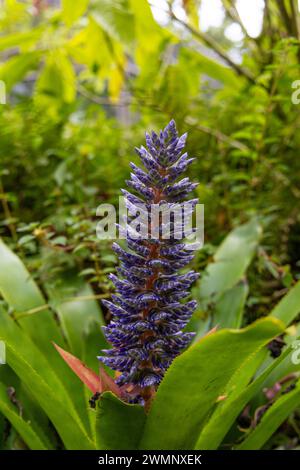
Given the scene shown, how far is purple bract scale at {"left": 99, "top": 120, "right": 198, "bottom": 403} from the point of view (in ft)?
2.07

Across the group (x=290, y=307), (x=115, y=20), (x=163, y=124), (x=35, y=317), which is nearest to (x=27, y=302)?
(x=35, y=317)

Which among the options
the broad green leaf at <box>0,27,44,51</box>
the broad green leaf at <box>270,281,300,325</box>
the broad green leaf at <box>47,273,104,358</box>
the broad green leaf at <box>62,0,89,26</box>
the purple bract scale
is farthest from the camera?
the broad green leaf at <box>0,27,44,51</box>

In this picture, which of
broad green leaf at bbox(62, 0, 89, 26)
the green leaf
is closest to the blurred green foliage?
Result: broad green leaf at bbox(62, 0, 89, 26)

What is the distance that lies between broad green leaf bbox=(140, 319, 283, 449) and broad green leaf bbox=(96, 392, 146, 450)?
14mm

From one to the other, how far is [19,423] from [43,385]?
0.11 metres

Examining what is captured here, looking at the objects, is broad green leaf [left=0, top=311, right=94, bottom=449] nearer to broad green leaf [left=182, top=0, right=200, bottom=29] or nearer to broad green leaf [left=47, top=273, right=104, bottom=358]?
broad green leaf [left=47, top=273, right=104, bottom=358]

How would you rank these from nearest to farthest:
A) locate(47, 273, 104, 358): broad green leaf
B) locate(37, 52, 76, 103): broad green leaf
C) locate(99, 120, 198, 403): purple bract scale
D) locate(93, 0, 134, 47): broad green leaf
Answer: locate(99, 120, 198, 403): purple bract scale, locate(47, 273, 104, 358): broad green leaf, locate(93, 0, 134, 47): broad green leaf, locate(37, 52, 76, 103): broad green leaf

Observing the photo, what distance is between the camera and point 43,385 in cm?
65

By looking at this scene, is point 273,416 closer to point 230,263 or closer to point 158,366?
point 158,366

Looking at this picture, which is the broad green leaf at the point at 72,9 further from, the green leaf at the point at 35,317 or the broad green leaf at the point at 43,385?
the broad green leaf at the point at 43,385

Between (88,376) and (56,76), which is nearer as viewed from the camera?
(88,376)

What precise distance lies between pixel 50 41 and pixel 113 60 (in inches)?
9.7

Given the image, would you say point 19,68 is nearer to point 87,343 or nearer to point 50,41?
point 50,41
